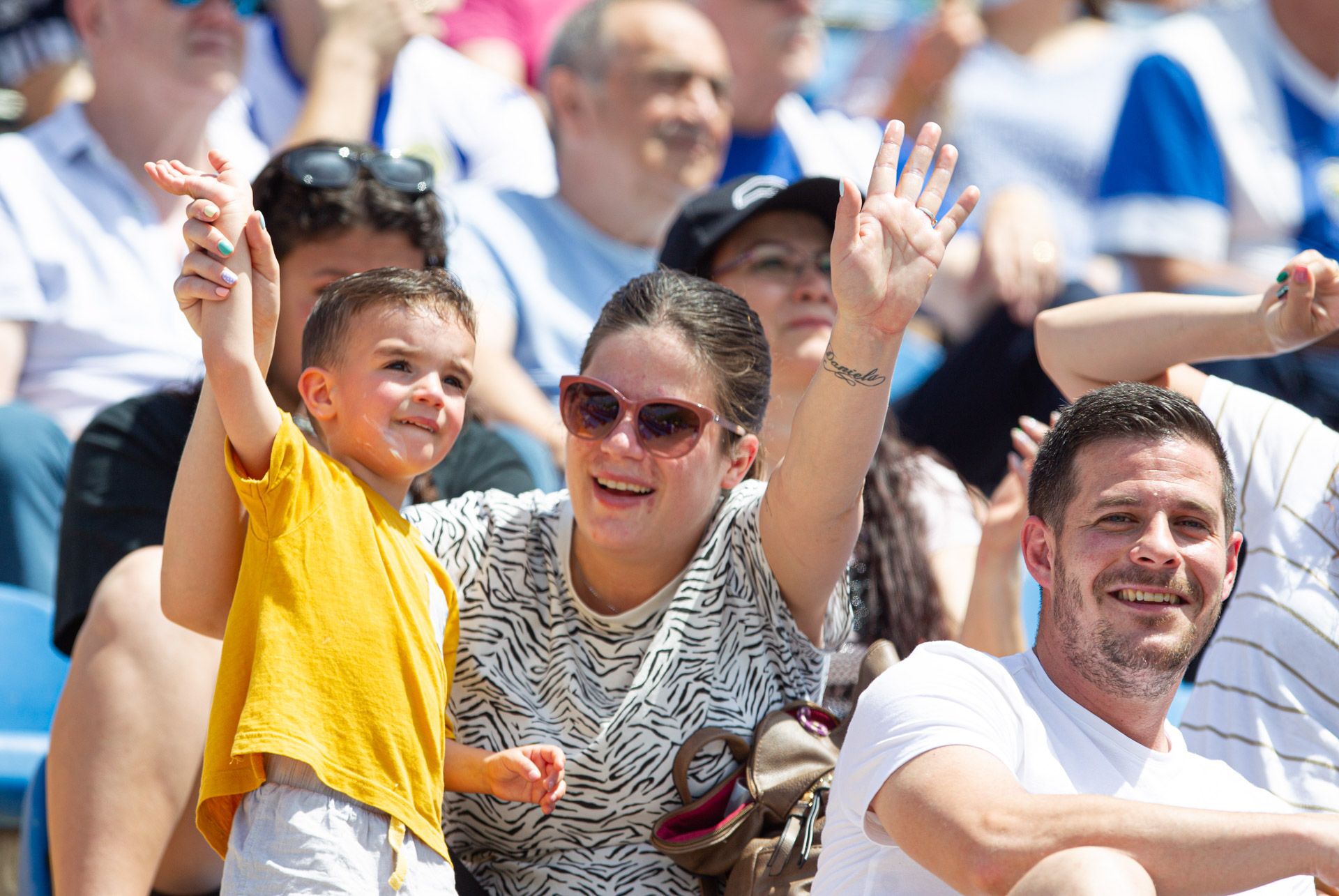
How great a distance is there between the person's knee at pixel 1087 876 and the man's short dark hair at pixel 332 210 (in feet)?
5.48

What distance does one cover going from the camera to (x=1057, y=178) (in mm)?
5352

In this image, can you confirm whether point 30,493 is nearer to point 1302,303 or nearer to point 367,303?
point 367,303

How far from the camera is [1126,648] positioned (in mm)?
1900

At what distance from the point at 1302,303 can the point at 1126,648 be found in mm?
691

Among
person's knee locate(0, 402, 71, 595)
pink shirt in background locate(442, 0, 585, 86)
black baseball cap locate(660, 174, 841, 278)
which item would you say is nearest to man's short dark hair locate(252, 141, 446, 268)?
black baseball cap locate(660, 174, 841, 278)

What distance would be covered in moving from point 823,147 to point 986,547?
2.25 meters

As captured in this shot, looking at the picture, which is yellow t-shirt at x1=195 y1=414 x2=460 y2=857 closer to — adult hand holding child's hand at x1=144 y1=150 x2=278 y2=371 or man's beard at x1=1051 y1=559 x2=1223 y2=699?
adult hand holding child's hand at x1=144 y1=150 x2=278 y2=371

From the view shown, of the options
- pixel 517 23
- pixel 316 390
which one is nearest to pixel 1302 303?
pixel 316 390

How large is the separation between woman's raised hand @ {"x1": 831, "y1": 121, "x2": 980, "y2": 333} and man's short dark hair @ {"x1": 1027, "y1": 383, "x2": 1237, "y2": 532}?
0.85 feet

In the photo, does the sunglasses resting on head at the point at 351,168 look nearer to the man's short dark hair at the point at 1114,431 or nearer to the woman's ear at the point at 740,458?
the woman's ear at the point at 740,458

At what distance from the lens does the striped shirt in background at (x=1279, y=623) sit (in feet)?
7.41

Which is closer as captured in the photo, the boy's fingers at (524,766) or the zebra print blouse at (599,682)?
the boy's fingers at (524,766)

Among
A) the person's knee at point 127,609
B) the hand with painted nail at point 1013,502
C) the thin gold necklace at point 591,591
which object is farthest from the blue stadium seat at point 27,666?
the hand with painted nail at point 1013,502

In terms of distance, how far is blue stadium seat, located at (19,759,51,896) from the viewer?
2311mm
